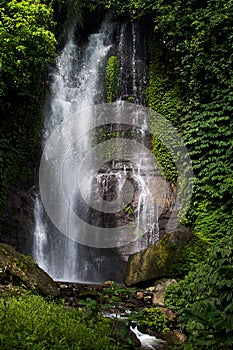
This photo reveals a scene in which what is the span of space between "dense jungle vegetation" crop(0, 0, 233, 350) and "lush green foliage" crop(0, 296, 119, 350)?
15.2 feet

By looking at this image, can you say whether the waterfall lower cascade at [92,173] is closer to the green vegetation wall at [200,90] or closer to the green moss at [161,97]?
the green moss at [161,97]

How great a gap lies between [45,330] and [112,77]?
1171 centimetres

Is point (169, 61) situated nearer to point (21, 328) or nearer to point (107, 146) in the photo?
point (107, 146)

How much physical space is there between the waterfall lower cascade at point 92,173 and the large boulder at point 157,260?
1.37m

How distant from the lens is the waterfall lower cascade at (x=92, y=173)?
36.0 ft

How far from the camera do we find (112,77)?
14.2 m

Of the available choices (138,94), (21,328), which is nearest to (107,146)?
(138,94)

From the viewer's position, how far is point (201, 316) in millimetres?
2750

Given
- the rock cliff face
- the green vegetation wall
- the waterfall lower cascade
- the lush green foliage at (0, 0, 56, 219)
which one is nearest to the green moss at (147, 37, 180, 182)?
the green vegetation wall

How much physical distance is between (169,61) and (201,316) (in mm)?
11805

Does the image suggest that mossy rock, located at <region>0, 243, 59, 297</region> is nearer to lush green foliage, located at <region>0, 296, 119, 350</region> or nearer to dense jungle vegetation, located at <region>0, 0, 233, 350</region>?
lush green foliage, located at <region>0, 296, 119, 350</region>

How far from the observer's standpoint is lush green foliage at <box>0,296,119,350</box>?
136 inches

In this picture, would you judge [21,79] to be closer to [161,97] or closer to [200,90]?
[161,97]

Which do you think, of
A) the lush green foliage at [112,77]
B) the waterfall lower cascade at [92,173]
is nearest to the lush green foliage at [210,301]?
the waterfall lower cascade at [92,173]
